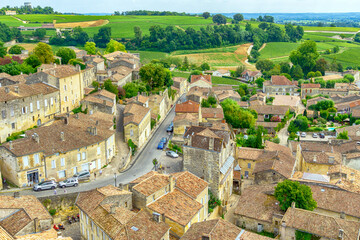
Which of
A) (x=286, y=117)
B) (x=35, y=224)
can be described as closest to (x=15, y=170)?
(x=35, y=224)

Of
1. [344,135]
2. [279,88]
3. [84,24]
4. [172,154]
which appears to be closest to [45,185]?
[172,154]

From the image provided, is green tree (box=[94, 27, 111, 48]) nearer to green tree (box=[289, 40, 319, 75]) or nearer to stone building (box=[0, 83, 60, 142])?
green tree (box=[289, 40, 319, 75])

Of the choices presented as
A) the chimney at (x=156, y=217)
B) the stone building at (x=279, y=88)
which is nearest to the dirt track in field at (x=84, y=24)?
the stone building at (x=279, y=88)

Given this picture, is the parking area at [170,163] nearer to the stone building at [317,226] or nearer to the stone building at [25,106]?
the stone building at [317,226]

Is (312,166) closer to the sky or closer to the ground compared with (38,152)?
closer to the ground

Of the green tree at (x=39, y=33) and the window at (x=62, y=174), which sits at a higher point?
the green tree at (x=39, y=33)

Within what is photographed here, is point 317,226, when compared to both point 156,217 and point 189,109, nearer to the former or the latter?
point 156,217

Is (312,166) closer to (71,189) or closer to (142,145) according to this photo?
(142,145)
